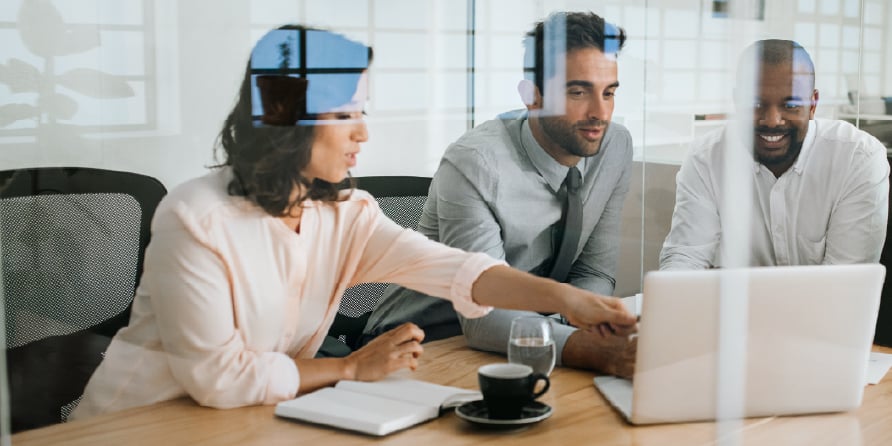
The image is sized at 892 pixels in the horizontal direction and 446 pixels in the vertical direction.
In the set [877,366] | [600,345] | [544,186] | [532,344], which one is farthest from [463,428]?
[877,366]

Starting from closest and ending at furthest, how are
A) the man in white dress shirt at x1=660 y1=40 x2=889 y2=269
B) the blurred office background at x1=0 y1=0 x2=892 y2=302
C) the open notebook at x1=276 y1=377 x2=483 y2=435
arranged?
the blurred office background at x1=0 y1=0 x2=892 y2=302
the open notebook at x1=276 y1=377 x2=483 y2=435
the man in white dress shirt at x1=660 y1=40 x2=889 y2=269

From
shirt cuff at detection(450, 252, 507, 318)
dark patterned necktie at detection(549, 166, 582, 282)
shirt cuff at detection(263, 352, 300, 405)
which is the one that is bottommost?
shirt cuff at detection(263, 352, 300, 405)

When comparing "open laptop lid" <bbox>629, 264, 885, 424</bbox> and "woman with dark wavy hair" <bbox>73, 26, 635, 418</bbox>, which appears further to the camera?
"open laptop lid" <bbox>629, 264, 885, 424</bbox>

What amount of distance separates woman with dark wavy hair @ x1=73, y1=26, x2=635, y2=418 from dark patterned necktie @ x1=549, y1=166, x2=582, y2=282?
39cm

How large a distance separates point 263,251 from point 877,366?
1223 millimetres

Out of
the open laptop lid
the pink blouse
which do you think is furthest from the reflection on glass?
the open laptop lid

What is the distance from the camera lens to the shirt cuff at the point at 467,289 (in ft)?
5.62

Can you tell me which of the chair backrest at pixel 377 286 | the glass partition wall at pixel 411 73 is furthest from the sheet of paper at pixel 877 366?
the chair backrest at pixel 377 286

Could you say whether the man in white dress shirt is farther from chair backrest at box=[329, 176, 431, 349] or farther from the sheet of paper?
chair backrest at box=[329, 176, 431, 349]

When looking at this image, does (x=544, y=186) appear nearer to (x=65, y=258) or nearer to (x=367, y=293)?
(x=367, y=293)

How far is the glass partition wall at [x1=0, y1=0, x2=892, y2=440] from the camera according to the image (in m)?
1.34

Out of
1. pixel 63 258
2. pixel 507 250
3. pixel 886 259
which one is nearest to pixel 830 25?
pixel 886 259

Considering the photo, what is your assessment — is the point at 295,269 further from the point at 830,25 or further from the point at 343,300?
the point at 830,25

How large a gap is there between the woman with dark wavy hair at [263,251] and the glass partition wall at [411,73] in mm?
36
